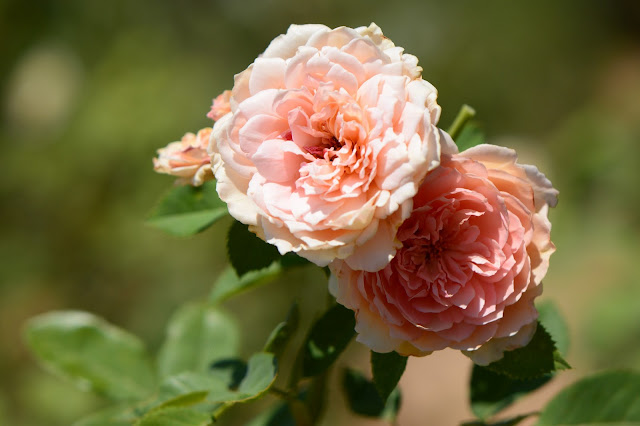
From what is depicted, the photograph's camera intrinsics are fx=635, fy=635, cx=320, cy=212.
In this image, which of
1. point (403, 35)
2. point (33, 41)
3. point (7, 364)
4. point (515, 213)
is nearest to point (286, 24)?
point (403, 35)

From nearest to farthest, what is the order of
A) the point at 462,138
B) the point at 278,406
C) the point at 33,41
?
1. the point at 462,138
2. the point at 278,406
3. the point at 33,41

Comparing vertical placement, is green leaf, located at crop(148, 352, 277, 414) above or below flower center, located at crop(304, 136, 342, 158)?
below

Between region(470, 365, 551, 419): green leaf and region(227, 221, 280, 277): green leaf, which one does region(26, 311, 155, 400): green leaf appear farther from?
region(470, 365, 551, 419): green leaf

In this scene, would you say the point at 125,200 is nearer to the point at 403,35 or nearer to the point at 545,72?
the point at 403,35

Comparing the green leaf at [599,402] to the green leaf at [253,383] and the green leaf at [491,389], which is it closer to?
the green leaf at [491,389]

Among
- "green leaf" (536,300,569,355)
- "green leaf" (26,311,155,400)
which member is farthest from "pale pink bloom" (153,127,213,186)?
"green leaf" (536,300,569,355)

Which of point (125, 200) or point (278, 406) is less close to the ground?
point (125, 200)
